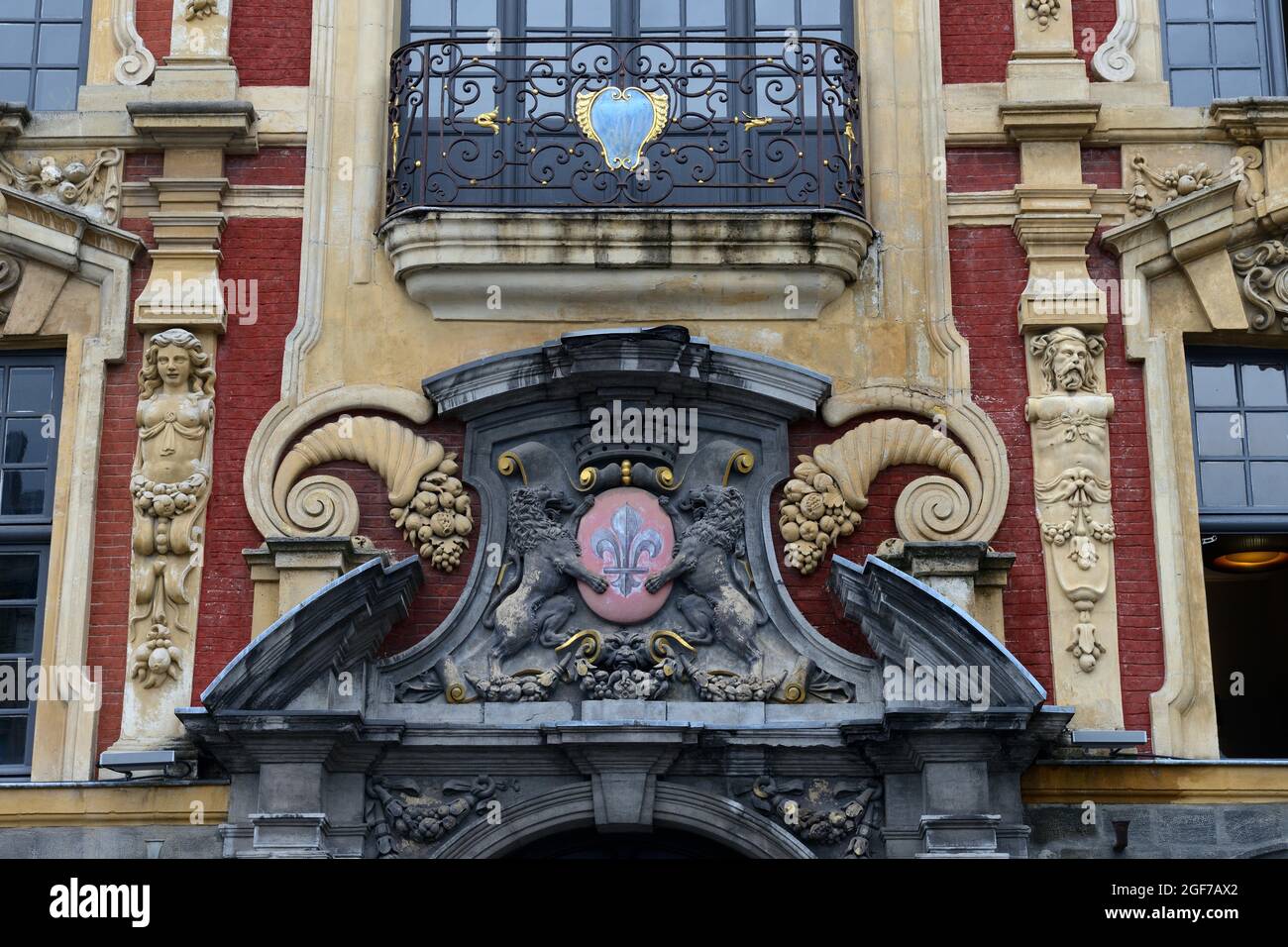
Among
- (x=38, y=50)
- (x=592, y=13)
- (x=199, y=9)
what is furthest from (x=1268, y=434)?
(x=38, y=50)

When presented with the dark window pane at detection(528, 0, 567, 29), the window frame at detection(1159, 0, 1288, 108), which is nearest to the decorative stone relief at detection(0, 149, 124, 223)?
the dark window pane at detection(528, 0, 567, 29)

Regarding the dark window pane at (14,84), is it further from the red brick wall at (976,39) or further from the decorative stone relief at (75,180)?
the red brick wall at (976,39)

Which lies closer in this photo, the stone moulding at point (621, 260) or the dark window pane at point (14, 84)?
the stone moulding at point (621, 260)

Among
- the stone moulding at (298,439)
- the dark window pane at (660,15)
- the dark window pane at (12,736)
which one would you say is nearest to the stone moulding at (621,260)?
the stone moulding at (298,439)

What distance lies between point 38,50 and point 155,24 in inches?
29.6

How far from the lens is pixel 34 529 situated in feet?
41.1

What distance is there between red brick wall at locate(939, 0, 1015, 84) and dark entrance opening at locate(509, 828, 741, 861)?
4.58 metres

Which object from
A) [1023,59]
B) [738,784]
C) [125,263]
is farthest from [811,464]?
[125,263]

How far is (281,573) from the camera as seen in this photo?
12.1m

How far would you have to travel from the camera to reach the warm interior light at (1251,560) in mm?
12898

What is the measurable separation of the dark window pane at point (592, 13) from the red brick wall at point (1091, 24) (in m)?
2.69
